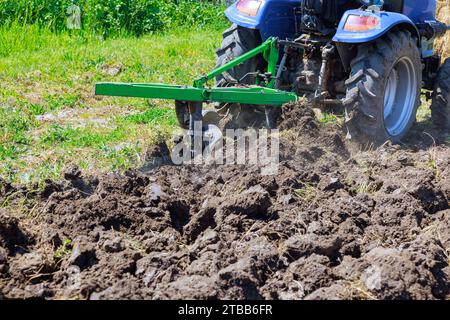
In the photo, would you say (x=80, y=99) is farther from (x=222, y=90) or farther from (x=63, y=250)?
(x=63, y=250)

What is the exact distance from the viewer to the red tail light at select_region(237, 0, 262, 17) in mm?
7516

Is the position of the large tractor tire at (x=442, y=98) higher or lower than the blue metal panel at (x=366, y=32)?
lower

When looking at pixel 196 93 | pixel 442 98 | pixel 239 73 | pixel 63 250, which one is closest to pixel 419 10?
pixel 442 98

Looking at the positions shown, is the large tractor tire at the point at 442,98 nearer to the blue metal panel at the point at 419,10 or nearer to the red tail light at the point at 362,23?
the blue metal panel at the point at 419,10

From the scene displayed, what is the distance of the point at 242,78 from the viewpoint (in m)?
Answer: 7.38

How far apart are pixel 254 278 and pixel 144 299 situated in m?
0.61

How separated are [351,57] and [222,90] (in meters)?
1.34

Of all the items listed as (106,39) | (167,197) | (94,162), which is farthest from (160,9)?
(167,197)

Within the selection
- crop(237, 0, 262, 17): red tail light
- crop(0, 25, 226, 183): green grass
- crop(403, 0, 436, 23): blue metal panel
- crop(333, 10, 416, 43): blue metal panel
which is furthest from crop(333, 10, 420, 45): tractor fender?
crop(0, 25, 226, 183): green grass

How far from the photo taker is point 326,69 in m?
7.07

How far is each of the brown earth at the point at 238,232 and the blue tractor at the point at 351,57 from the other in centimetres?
63

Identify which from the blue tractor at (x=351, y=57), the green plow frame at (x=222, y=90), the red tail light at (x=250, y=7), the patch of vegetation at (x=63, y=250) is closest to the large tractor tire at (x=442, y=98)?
the blue tractor at (x=351, y=57)

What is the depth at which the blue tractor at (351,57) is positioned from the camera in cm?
686
